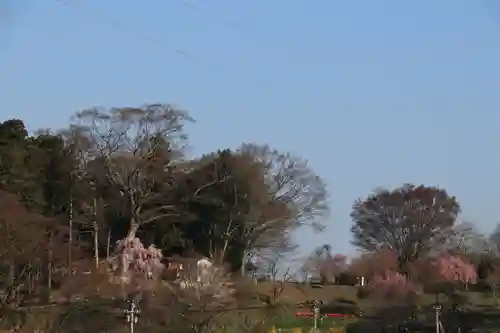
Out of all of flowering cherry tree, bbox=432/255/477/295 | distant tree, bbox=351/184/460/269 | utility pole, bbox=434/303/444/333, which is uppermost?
distant tree, bbox=351/184/460/269

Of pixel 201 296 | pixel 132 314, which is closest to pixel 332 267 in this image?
pixel 201 296

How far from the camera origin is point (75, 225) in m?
31.4

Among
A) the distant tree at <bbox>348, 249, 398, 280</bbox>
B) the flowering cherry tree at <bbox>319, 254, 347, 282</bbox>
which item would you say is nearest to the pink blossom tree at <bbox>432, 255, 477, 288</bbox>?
the distant tree at <bbox>348, 249, 398, 280</bbox>

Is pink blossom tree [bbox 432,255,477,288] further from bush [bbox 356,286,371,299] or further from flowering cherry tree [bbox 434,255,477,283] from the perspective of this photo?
bush [bbox 356,286,371,299]

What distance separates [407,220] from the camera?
4009cm

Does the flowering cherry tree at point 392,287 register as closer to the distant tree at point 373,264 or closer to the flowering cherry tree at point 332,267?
the distant tree at point 373,264

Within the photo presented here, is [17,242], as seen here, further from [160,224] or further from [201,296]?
[160,224]

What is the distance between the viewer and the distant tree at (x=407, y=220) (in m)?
39.4

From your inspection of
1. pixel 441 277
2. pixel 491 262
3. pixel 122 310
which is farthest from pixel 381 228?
pixel 122 310

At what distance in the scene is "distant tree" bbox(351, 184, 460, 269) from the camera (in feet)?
129

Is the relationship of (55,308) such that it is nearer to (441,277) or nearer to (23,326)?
(23,326)

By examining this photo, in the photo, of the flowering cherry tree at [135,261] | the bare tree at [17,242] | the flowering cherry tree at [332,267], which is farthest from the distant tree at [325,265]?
the bare tree at [17,242]

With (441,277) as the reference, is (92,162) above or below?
above

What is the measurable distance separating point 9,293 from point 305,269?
13251mm
